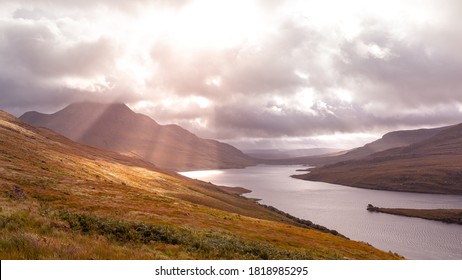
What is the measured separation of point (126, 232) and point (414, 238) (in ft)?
415

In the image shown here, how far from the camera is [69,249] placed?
13.7 metres

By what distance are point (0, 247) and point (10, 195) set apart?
23.4 meters

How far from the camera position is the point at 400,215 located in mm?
166500

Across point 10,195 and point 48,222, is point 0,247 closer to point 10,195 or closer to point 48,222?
point 48,222

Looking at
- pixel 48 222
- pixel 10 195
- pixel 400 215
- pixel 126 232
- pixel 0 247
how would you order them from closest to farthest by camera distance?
pixel 0 247 < pixel 48 222 < pixel 126 232 < pixel 10 195 < pixel 400 215

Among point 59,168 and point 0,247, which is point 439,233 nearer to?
point 59,168

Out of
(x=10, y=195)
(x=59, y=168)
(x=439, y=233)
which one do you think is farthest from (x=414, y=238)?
(x=10, y=195)
